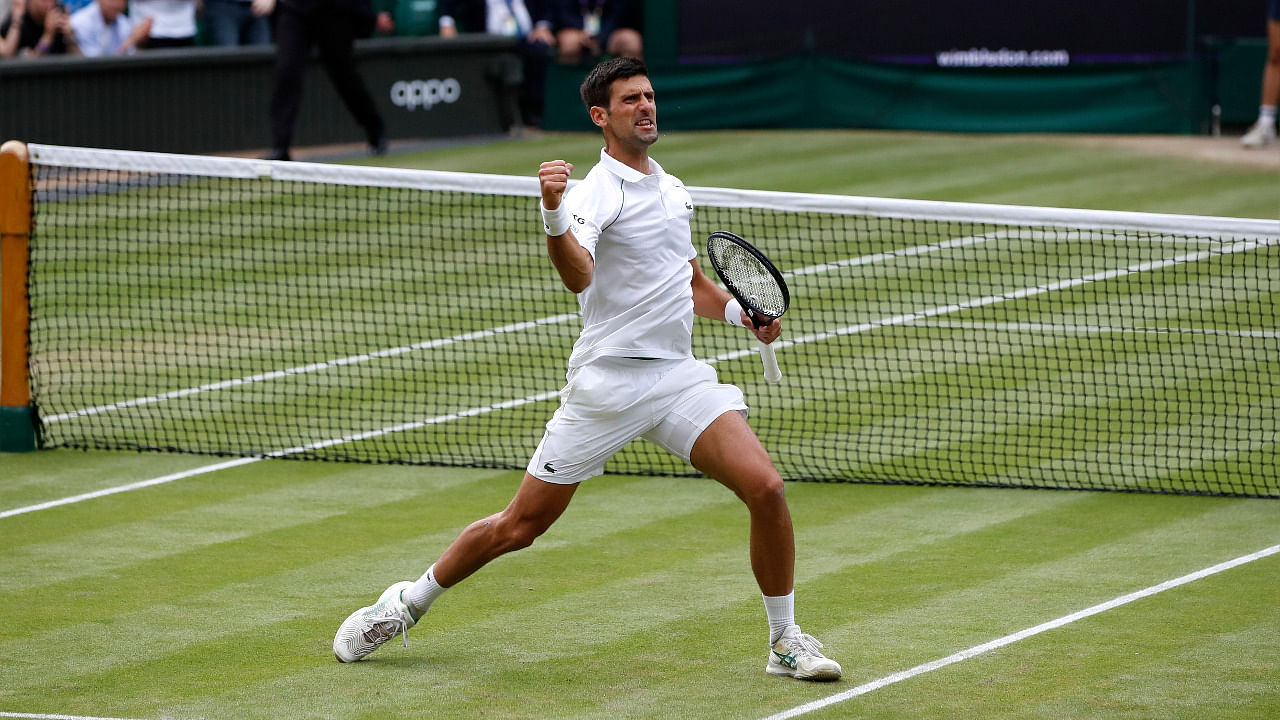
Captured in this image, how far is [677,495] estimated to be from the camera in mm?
9672

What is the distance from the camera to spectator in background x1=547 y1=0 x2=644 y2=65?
2481 cm

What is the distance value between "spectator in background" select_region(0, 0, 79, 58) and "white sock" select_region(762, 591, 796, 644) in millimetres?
15522

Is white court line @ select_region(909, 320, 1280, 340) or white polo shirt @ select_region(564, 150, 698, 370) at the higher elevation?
white polo shirt @ select_region(564, 150, 698, 370)

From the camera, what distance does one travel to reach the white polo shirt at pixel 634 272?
666 cm

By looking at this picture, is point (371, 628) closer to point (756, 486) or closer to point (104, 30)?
point (756, 486)

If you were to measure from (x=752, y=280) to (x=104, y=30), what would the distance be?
613 inches

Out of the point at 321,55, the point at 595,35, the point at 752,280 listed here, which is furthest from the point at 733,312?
the point at 595,35

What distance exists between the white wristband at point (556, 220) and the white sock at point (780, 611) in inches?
61.3

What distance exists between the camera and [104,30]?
20.8 m

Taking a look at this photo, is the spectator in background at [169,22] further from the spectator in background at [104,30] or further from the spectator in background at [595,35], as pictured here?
the spectator in background at [595,35]

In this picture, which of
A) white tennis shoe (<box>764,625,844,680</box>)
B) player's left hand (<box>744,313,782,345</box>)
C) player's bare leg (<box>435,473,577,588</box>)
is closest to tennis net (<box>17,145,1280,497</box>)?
player's left hand (<box>744,313,782,345</box>)

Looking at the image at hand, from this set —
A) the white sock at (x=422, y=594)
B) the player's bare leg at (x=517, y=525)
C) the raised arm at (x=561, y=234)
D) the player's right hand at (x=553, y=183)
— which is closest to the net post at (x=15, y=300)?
the white sock at (x=422, y=594)

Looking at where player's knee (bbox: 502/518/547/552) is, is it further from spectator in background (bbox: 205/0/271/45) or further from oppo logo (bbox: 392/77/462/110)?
oppo logo (bbox: 392/77/462/110)

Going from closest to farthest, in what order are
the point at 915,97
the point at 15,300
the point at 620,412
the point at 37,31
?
the point at 620,412, the point at 15,300, the point at 37,31, the point at 915,97
